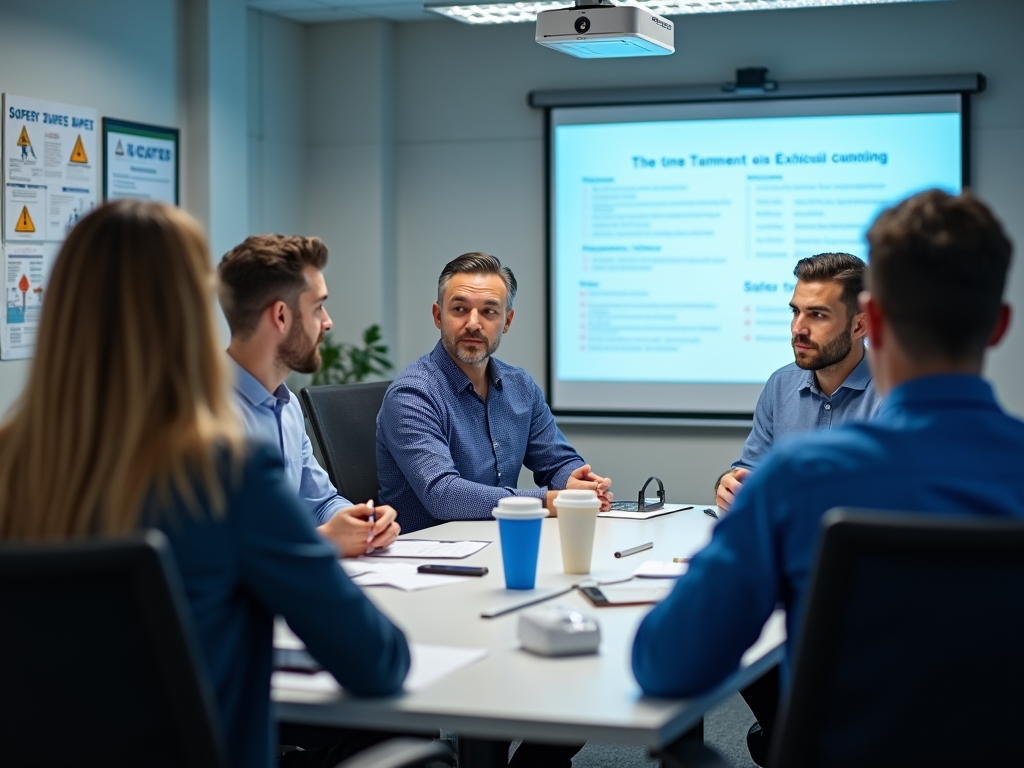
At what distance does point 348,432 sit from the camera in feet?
Result: 11.0

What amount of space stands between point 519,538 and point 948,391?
2.94 feet

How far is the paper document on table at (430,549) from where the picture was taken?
246 cm

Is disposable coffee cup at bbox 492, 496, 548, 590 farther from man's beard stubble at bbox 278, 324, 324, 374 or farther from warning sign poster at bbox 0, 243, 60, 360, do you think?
warning sign poster at bbox 0, 243, 60, 360

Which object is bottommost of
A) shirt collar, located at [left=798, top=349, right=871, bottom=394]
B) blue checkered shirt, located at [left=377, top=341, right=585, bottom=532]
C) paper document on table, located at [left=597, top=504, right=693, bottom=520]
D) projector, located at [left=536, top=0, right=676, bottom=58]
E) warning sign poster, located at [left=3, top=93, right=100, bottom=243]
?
paper document on table, located at [left=597, top=504, right=693, bottom=520]

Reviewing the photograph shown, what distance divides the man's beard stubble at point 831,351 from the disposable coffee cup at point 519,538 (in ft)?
4.31

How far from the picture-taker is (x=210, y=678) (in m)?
1.35

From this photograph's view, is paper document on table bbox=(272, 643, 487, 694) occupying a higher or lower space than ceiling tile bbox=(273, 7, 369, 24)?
lower

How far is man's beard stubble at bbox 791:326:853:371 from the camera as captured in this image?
3160 mm

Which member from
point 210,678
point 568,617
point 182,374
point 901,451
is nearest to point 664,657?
point 568,617

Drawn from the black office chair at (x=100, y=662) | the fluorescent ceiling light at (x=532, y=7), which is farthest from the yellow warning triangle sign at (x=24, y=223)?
the black office chair at (x=100, y=662)

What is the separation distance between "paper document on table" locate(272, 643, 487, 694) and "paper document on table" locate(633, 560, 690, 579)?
60 centimetres

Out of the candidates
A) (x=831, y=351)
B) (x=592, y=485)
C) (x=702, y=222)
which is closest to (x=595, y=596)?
(x=592, y=485)

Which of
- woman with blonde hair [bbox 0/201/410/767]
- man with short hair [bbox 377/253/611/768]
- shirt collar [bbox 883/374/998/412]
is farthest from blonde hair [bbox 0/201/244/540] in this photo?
man with short hair [bbox 377/253/611/768]

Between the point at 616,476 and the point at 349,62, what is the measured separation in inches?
98.2
